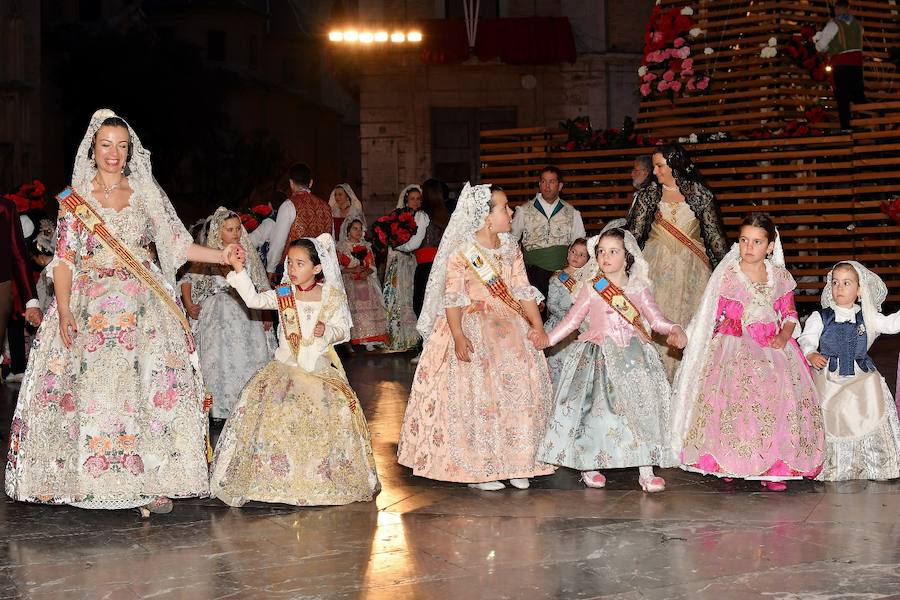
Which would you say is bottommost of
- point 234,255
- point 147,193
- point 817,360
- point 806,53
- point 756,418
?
point 756,418

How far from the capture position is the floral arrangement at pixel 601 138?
16766 mm

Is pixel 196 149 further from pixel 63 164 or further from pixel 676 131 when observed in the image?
pixel 676 131

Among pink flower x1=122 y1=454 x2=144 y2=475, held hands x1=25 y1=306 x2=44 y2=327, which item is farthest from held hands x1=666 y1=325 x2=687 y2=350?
held hands x1=25 y1=306 x2=44 y2=327

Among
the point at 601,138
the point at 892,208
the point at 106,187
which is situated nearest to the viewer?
the point at 106,187

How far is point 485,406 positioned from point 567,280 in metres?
2.00

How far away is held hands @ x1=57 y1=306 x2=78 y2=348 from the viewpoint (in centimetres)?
666

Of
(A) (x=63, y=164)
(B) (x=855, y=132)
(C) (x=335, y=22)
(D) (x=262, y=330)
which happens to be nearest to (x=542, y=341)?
(D) (x=262, y=330)

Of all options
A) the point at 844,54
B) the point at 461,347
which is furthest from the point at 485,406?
the point at 844,54

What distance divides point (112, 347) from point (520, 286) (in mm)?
2312

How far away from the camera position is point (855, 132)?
606 inches

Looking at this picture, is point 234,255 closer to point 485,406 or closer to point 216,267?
point 485,406

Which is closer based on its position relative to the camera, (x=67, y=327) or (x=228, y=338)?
(x=67, y=327)

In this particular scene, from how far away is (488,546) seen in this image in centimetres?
606

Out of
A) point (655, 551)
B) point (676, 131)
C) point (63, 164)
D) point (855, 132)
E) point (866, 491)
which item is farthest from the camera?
point (63, 164)
